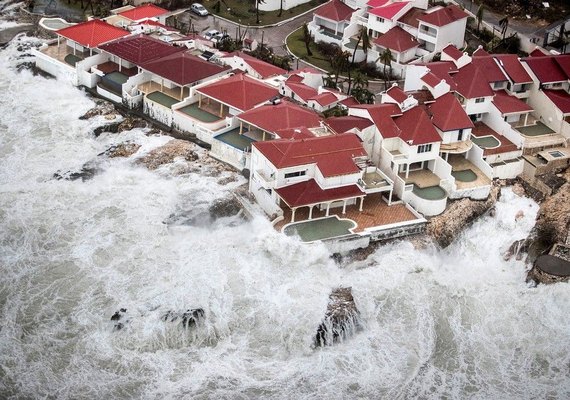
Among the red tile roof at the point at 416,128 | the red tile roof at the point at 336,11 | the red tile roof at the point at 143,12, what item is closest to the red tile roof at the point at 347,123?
the red tile roof at the point at 416,128

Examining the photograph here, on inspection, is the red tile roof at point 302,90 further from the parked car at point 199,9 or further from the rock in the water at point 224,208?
the parked car at point 199,9

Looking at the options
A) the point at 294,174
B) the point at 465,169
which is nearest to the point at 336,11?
the point at 465,169

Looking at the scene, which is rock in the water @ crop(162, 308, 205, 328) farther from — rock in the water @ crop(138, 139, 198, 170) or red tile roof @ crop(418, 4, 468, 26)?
red tile roof @ crop(418, 4, 468, 26)

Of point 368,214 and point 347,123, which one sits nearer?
point 368,214

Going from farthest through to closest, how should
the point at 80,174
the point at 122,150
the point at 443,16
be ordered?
the point at 443,16
the point at 122,150
the point at 80,174

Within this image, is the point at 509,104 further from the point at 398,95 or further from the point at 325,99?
the point at 325,99

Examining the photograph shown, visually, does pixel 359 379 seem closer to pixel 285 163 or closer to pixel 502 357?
pixel 502 357

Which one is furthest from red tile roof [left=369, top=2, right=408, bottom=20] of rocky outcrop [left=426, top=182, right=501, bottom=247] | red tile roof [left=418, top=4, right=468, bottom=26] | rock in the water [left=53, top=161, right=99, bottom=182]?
rock in the water [left=53, top=161, right=99, bottom=182]
